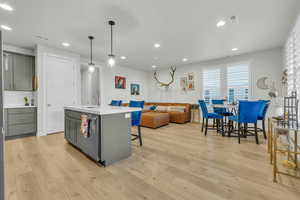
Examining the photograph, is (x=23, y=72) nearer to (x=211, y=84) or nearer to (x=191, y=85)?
(x=191, y=85)

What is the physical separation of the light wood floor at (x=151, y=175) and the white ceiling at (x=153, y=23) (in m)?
2.55

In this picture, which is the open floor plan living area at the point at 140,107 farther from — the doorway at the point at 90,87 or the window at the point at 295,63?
the doorway at the point at 90,87

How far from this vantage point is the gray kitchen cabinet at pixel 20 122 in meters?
3.35

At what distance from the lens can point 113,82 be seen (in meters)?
5.73

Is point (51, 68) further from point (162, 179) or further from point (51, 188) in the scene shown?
point (162, 179)

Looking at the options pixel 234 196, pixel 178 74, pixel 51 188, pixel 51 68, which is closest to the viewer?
pixel 234 196

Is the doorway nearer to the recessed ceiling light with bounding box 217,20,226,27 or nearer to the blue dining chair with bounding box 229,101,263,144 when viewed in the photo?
the recessed ceiling light with bounding box 217,20,226,27

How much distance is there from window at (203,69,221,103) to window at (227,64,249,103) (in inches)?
14.7

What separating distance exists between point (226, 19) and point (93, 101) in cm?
547

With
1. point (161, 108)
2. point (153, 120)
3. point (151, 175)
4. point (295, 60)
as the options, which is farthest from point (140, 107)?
point (295, 60)

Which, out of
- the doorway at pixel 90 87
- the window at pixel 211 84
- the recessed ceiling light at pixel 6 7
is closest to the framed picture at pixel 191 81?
the window at pixel 211 84

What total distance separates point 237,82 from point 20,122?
6943 millimetres

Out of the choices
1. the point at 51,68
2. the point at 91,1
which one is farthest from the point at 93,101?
the point at 91,1

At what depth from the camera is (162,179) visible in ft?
5.52
